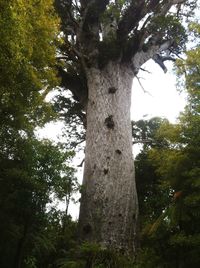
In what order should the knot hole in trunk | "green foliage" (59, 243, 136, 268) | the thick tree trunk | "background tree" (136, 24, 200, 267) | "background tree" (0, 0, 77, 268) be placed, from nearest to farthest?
"background tree" (136, 24, 200, 267) → "green foliage" (59, 243, 136, 268) → "background tree" (0, 0, 77, 268) → the thick tree trunk → the knot hole in trunk

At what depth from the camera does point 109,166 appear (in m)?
9.43

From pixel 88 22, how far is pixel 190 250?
8.68 metres

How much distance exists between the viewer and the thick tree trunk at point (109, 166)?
8492 millimetres

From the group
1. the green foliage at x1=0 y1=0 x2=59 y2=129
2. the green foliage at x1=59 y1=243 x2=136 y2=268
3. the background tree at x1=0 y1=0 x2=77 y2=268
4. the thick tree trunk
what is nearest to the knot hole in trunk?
the thick tree trunk

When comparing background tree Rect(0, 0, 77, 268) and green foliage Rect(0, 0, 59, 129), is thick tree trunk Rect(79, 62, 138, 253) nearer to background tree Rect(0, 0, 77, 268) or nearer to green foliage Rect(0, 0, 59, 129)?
background tree Rect(0, 0, 77, 268)

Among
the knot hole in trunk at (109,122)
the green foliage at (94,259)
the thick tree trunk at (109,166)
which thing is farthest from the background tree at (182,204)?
the knot hole in trunk at (109,122)

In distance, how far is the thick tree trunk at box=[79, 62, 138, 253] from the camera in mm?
8492

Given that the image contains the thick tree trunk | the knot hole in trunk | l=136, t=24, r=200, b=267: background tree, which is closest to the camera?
l=136, t=24, r=200, b=267: background tree

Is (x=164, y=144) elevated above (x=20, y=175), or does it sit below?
above

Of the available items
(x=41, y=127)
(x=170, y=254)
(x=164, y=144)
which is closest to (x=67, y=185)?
(x=41, y=127)

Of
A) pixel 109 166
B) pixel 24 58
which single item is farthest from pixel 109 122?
pixel 24 58

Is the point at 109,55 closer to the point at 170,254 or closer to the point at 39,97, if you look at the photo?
the point at 39,97

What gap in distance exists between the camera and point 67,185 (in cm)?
771

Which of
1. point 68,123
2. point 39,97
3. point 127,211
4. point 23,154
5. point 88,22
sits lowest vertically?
point 127,211
